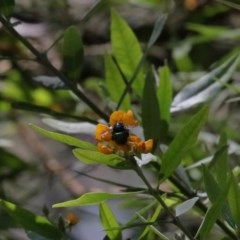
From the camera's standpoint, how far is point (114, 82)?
120 centimetres

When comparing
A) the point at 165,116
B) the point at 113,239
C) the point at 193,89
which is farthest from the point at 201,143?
the point at 113,239

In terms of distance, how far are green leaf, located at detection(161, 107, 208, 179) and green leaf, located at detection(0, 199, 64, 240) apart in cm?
14

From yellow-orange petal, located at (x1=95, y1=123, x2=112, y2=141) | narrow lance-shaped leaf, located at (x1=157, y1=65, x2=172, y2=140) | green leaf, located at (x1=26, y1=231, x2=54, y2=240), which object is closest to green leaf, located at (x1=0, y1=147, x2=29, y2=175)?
narrow lance-shaped leaf, located at (x1=157, y1=65, x2=172, y2=140)

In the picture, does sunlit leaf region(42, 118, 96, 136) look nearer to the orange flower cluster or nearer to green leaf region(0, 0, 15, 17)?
green leaf region(0, 0, 15, 17)

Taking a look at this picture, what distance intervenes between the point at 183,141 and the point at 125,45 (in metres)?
0.37

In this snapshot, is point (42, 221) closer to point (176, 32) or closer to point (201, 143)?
point (201, 143)

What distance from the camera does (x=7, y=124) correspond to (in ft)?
6.58

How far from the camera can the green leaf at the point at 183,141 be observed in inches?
33.1

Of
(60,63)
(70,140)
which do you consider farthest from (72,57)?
(60,63)

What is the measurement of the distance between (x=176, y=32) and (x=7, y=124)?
0.44 metres

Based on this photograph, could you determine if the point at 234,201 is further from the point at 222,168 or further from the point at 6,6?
the point at 6,6

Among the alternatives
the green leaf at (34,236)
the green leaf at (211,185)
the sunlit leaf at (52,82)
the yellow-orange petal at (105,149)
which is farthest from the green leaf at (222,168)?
the sunlit leaf at (52,82)

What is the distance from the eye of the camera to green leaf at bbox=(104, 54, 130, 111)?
3.88 ft

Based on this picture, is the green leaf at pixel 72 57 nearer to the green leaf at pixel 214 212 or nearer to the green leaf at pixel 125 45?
the green leaf at pixel 125 45
